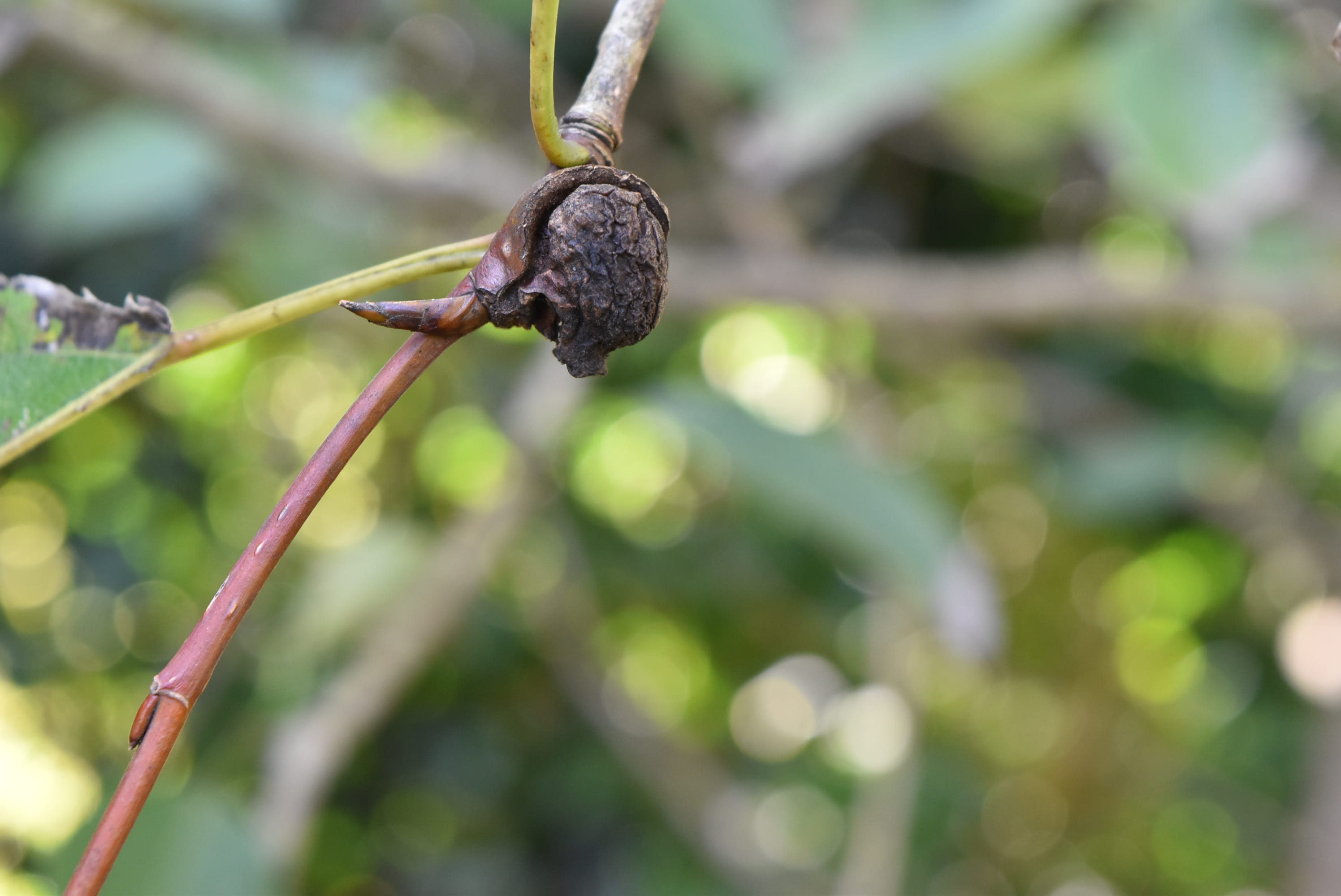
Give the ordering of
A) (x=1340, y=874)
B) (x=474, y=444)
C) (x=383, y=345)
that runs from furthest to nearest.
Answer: (x=474, y=444)
(x=383, y=345)
(x=1340, y=874)

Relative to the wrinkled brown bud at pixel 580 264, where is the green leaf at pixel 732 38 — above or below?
above

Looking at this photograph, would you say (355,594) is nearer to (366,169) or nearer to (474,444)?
(366,169)

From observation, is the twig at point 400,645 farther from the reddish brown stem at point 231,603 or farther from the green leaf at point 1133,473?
the reddish brown stem at point 231,603

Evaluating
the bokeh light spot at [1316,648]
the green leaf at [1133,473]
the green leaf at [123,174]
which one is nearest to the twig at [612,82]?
the green leaf at [123,174]

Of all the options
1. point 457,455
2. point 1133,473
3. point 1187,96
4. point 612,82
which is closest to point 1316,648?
point 1133,473

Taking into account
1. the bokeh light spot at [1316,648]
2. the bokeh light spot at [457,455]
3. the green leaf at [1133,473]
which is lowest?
the bokeh light spot at [1316,648]

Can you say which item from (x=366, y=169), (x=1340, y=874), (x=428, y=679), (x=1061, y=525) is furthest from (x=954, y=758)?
(x=366, y=169)

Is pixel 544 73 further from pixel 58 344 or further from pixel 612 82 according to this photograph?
pixel 58 344
